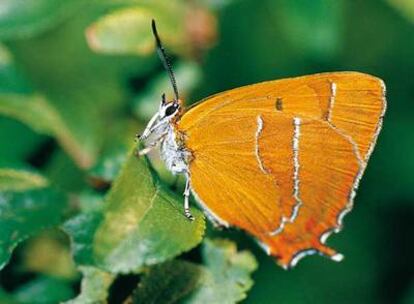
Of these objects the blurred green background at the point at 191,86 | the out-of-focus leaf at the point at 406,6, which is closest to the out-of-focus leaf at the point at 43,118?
the blurred green background at the point at 191,86

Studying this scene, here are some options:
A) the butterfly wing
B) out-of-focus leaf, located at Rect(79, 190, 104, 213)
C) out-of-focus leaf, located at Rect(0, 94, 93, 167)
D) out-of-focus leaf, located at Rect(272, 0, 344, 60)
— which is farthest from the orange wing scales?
out-of-focus leaf, located at Rect(0, 94, 93, 167)

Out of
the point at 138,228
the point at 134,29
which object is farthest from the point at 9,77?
the point at 138,228

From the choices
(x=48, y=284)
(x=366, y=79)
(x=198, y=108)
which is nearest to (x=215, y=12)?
(x=198, y=108)

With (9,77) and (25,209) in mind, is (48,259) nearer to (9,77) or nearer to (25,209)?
(25,209)

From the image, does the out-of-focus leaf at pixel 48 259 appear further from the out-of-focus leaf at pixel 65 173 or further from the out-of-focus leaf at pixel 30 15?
the out-of-focus leaf at pixel 30 15

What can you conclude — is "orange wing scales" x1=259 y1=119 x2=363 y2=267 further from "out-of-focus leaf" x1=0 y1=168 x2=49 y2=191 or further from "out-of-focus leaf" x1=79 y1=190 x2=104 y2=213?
"out-of-focus leaf" x1=0 y1=168 x2=49 y2=191

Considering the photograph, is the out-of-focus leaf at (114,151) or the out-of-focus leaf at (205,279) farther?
the out-of-focus leaf at (114,151)
